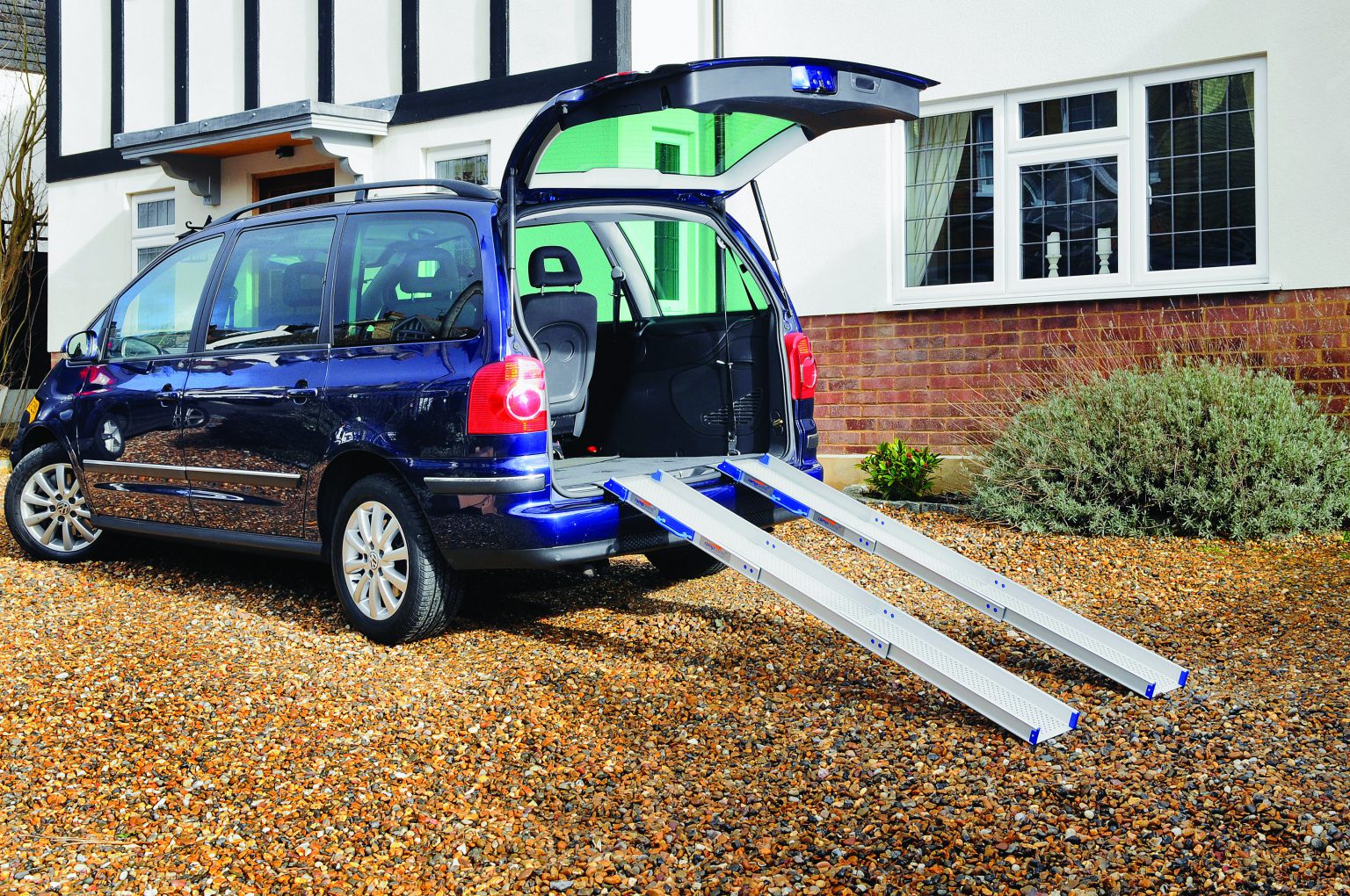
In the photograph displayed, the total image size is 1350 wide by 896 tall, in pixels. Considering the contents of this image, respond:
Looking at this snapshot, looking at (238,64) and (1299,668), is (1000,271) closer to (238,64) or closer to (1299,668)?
(1299,668)

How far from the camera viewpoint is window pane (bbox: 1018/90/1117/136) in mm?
9812

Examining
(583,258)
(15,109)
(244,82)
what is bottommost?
(583,258)

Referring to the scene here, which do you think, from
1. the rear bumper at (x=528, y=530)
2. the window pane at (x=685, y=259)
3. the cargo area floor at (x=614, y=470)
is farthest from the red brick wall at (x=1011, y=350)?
the rear bumper at (x=528, y=530)

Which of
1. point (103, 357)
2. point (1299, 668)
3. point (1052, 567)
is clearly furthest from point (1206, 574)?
point (103, 357)

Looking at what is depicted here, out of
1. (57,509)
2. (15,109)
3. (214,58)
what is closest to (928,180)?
(57,509)

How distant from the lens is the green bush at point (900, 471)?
9.77m

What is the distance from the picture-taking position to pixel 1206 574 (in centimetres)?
695

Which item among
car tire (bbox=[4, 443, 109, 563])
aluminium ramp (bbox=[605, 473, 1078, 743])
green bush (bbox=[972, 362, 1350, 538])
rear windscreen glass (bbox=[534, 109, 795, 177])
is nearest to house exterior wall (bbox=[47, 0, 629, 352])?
green bush (bbox=[972, 362, 1350, 538])

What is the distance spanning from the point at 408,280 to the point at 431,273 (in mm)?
135

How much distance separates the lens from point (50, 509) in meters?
7.34

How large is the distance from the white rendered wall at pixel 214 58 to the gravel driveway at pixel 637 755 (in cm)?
915

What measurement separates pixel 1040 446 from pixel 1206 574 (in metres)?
1.81

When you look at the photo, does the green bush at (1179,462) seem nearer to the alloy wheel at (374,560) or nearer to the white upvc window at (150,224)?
the alloy wheel at (374,560)

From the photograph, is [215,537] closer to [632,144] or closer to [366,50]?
[632,144]
